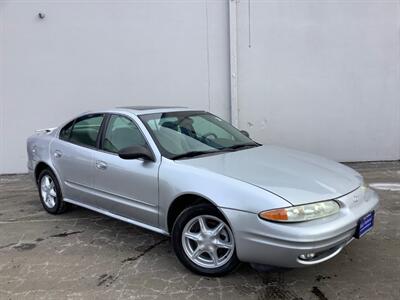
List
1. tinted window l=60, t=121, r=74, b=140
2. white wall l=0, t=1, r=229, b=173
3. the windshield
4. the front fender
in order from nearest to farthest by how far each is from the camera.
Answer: the front fender, the windshield, tinted window l=60, t=121, r=74, b=140, white wall l=0, t=1, r=229, b=173

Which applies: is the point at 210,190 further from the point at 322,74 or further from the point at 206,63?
the point at 322,74

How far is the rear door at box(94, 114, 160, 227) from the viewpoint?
398cm

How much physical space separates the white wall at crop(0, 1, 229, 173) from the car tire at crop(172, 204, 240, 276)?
5071mm

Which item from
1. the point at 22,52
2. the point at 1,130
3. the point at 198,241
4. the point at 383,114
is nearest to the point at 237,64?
the point at 383,114

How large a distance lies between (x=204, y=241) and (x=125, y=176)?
3.60 ft

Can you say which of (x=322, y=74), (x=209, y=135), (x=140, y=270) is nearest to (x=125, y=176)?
(x=140, y=270)

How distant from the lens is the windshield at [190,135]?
4145 millimetres

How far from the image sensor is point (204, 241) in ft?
11.8

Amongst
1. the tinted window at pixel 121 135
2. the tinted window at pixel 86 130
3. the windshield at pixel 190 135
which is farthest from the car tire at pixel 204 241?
the tinted window at pixel 86 130

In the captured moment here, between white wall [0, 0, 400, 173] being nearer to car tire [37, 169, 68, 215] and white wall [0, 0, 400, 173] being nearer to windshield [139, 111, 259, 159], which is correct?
car tire [37, 169, 68, 215]

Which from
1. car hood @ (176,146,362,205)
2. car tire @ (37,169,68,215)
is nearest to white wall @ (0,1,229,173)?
car tire @ (37,169,68,215)

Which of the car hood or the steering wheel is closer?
the car hood

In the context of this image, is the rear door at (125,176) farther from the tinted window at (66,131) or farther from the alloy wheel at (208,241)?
the tinted window at (66,131)

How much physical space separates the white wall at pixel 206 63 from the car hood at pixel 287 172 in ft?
14.3
